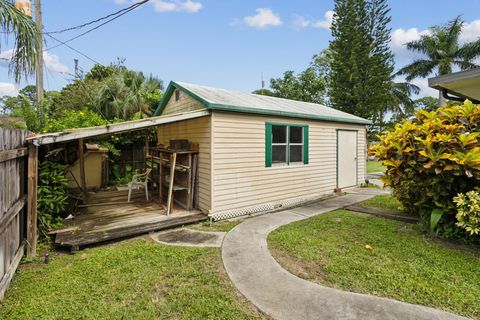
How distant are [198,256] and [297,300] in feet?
5.27

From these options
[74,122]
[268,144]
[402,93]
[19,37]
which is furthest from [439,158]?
[402,93]

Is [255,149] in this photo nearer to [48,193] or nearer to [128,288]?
[128,288]

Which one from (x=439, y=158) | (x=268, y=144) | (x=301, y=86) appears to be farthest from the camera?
(x=301, y=86)

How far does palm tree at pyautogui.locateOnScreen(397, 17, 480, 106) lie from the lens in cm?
2088

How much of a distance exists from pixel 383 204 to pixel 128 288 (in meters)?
6.30

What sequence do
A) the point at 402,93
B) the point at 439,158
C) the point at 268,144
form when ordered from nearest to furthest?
the point at 439,158, the point at 268,144, the point at 402,93

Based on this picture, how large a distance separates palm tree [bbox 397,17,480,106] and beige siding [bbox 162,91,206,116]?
22.9 metres

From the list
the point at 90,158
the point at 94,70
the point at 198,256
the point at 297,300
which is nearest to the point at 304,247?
the point at 297,300

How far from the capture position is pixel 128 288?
285cm

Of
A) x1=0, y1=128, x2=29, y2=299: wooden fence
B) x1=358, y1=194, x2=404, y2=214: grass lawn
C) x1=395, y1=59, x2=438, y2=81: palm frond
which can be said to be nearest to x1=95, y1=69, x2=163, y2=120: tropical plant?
x1=0, y1=128, x2=29, y2=299: wooden fence

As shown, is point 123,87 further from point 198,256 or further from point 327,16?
point 327,16

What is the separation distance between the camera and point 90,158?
8.16m

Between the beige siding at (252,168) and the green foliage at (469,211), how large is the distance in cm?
351

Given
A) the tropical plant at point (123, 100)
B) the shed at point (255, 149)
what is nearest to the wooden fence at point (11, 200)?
the shed at point (255, 149)
